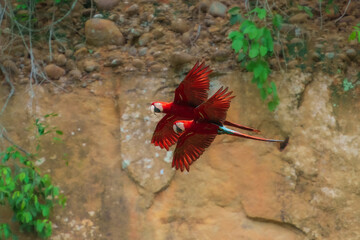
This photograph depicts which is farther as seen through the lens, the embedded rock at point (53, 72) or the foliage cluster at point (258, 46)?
the embedded rock at point (53, 72)

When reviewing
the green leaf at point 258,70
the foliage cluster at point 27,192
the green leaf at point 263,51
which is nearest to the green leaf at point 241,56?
the green leaf at point 258,70

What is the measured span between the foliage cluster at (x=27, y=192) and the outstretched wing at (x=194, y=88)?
1.19 m

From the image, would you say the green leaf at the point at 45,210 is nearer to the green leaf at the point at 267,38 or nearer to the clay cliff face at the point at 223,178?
the clay cliff face at the point at 223,178

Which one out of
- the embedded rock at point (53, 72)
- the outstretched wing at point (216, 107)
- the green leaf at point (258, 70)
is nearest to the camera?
the outstretched wing at point (216, 107)

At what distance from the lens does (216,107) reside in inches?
42.5

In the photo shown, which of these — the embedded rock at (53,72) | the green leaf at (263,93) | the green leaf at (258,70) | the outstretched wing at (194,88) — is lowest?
the embedded rock at (53,72)

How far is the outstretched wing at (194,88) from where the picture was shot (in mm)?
1140

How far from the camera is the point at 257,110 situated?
88.5 inches

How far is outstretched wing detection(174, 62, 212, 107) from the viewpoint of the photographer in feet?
3.74

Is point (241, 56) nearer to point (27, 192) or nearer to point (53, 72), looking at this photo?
point (53, 72)

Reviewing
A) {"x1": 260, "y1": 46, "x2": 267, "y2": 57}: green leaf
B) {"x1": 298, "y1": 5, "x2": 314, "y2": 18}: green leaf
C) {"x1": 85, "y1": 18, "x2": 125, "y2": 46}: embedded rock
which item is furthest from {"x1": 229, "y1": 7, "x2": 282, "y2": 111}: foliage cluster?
{"x1": 85, "y1": 18, "x2": 125, "y2": 46}: embedded rock

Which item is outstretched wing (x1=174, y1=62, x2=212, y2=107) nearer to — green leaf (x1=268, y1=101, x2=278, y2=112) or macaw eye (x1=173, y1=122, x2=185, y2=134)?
macaw eye (x1=173, y1=122, x2=185, y2=134)

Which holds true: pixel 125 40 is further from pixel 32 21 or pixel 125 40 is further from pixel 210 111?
pixel 210 111

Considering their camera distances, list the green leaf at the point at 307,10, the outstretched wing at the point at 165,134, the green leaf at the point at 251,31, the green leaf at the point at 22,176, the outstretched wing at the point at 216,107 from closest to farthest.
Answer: the outstretched wing at the point at 216,107 → the outstretched wing at the point at 165,134 → the green leaf at the point at 251,31 → the green leaf at the point at 22,176 → the green leaf at the point at 307,10
